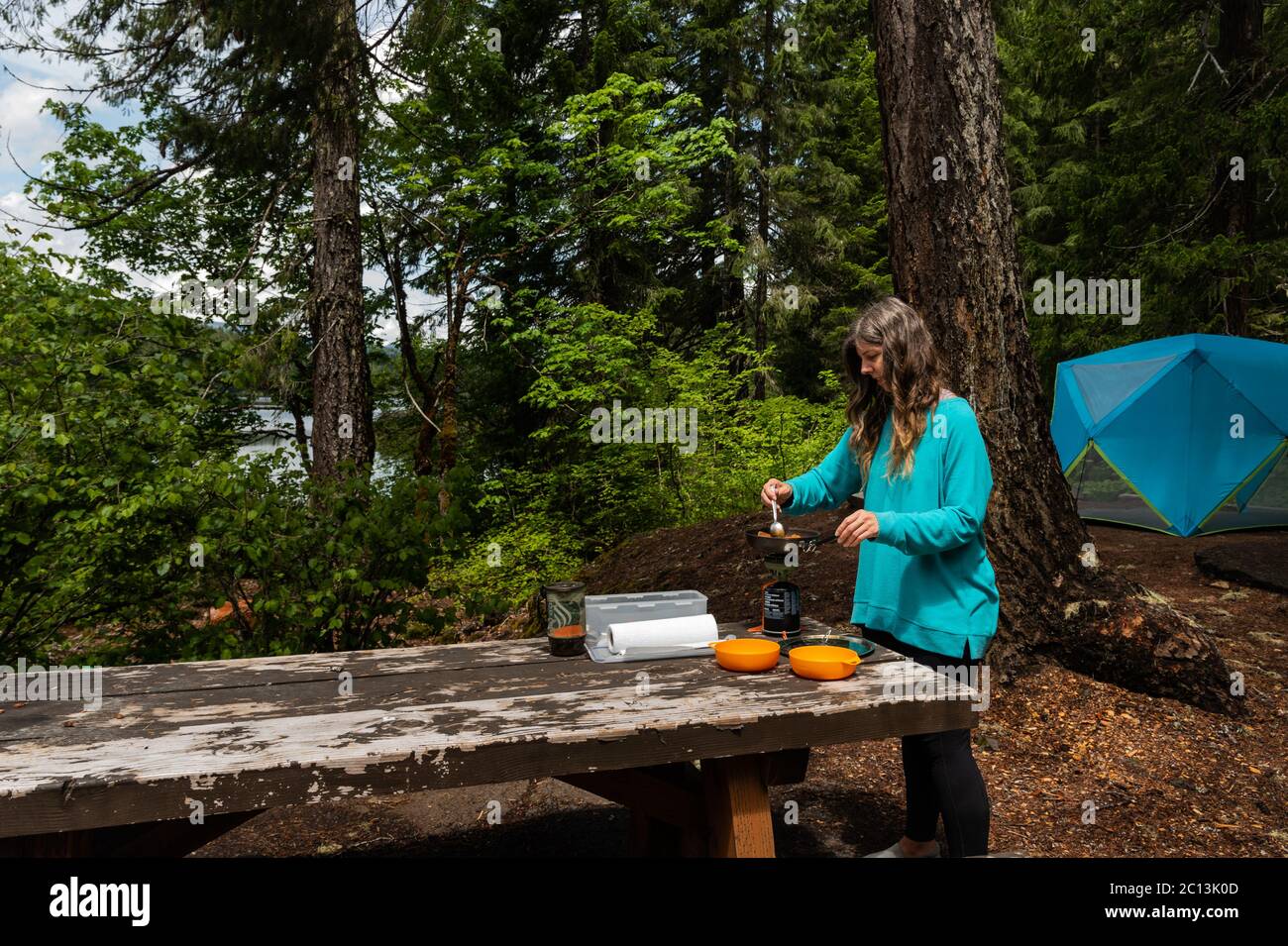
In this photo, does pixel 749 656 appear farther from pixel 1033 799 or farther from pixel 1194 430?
pixel 1194 430

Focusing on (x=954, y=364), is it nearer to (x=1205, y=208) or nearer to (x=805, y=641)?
(x=805, y=641)

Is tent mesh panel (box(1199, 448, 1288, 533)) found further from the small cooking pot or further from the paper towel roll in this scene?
the paper towel roll

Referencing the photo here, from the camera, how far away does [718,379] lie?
1089 cm

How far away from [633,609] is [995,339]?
7.82ft

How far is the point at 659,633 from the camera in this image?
92.7 inches

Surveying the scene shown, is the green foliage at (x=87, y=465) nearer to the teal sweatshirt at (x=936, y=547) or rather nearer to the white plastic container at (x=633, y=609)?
the white plastic container at (x=633, y=609)

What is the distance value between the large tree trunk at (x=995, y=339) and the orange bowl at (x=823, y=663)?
79.1 inches

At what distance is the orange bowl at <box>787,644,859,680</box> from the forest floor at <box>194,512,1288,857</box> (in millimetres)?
1077

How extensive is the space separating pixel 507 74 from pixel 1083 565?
36.4 feet

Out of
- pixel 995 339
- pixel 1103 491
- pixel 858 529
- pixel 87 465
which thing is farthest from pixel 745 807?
pixel 1103 491

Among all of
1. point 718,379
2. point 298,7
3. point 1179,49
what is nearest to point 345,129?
point 298,7

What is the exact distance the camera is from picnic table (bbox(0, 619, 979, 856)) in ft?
5.13

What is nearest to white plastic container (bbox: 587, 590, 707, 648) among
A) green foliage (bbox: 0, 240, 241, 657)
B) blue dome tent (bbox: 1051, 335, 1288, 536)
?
green foliage (bbox: 0, 240, 241, 657)

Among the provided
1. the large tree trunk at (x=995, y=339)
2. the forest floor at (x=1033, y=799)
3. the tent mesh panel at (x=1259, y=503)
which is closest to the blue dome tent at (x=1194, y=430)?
the tent mesh panel at (x=1259, y=503)
